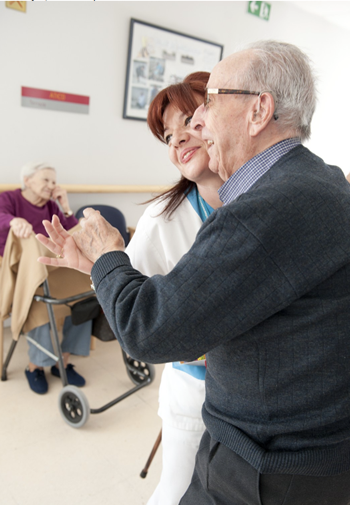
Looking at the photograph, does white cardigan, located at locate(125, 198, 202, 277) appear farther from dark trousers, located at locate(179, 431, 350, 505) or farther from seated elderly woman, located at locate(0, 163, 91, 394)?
seated elderly woman, located at locate(0, 163, 91, 394)

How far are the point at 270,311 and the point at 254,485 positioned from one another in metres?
0.38

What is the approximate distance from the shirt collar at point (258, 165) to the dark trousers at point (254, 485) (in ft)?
1.83

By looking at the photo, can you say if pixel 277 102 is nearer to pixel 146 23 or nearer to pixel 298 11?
pixel 146 23

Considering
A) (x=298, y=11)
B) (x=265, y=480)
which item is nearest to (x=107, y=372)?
(x=265, y=480)

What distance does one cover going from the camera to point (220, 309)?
2.32 ft

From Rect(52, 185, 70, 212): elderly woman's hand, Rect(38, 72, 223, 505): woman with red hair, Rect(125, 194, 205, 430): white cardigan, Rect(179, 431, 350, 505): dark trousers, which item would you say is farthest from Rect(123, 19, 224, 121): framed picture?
Rect(179, 431, 350, 505): dark trousers

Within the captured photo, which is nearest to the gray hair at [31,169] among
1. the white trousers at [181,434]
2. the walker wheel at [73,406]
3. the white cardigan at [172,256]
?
the walker wheel at [73,406]

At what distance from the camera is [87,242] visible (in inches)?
36.8

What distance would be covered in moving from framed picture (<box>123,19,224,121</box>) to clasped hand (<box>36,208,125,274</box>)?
2920 millimetres

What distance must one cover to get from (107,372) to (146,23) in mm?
2853

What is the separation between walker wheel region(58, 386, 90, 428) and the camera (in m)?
2.21

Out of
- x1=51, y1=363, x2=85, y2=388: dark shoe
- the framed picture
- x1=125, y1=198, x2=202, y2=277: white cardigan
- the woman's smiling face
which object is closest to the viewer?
x1=125, y1=198, x2=202, y2=277: white cardigan

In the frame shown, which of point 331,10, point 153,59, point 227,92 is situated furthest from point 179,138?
point 331,10

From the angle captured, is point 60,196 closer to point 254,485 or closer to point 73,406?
point 73,406
